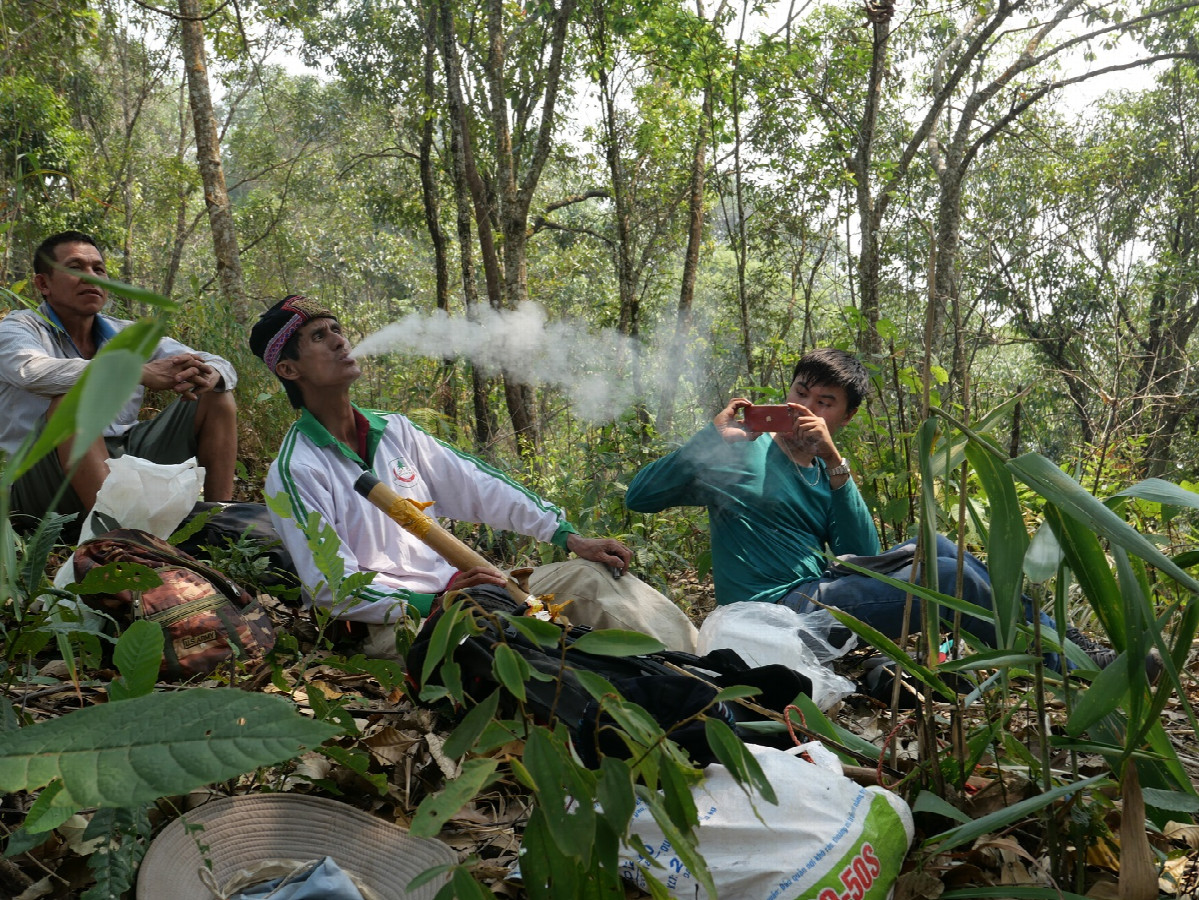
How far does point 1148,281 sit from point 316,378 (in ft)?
38.8

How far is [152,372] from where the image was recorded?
11.2 feet

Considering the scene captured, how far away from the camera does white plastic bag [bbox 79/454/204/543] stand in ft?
8.70

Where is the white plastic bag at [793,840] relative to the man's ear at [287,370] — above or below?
below

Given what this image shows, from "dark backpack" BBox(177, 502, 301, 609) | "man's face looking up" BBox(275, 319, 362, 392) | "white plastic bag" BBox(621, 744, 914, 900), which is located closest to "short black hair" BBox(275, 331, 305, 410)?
"man's face looking up" BBox(275, 319, 362, 392)

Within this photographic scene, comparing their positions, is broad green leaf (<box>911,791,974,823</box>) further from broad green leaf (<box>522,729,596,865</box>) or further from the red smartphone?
the red smartphone

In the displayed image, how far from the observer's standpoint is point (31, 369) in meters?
3.37

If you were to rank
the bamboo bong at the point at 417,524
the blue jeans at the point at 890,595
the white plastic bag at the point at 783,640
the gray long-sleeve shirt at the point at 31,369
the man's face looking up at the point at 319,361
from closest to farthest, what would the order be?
1. the white plastic bag at the point at 783,640
2. the bamboo bong at the point at 417,524
3. the blue jeans at the point at 890,595
4. the man's face looking up at the point at 319,361
5. the gray long-sleeve shirt at the point at 31,369

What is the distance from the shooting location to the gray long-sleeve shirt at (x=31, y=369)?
335cm

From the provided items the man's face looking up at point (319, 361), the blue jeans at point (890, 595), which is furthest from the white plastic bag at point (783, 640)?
the man's face looking up at point (319, 361)

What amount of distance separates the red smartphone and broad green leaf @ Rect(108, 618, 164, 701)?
227 cm

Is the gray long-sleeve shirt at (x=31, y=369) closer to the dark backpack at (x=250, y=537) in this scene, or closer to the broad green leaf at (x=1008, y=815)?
the dark backpack at (x=250, y=537)

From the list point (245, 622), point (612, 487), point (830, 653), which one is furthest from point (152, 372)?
point (830, 653)

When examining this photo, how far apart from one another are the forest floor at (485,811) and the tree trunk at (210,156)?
191 inches

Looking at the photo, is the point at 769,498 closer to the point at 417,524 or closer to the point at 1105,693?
the point at 417,524
